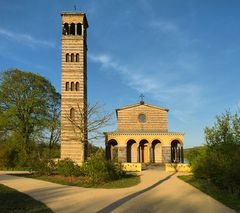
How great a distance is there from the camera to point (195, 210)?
32.9 ft

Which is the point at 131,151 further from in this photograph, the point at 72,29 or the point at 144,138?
the point at 72,29

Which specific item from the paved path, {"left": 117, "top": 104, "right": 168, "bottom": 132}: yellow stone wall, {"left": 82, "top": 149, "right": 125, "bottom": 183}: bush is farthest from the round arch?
the paved path

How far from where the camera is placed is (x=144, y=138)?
39906mm

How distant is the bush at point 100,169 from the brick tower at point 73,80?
1297 cm

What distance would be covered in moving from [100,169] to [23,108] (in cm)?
2199

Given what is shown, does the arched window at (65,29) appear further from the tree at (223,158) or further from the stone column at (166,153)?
the tree at (223,158)

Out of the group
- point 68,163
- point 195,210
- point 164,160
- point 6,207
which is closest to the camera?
point 195,210

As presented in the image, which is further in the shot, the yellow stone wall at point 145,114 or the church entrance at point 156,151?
the yellow stone wall at point 145,114

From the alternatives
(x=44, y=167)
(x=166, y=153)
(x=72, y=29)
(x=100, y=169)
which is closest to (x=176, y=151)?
(x=166, y=153)

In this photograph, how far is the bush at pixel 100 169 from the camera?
1867 centimetres

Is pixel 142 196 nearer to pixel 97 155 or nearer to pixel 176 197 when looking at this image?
pixel 176 197

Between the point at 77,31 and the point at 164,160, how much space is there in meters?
18.7

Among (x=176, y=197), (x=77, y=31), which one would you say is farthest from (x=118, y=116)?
(x=176, y=197)

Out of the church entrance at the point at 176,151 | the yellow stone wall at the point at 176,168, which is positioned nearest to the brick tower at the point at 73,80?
the yellow stone wall at the point at 176,168
